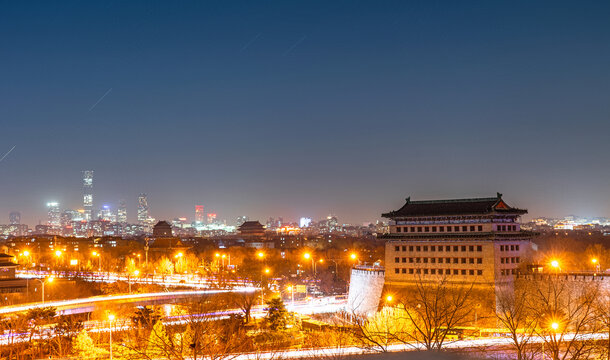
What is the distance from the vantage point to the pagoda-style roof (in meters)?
52.6

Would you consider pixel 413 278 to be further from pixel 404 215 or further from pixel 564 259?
pixel 564 259

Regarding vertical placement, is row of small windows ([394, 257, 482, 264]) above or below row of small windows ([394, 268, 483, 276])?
above

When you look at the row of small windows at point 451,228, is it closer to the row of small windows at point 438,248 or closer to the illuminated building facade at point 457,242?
the illuminated building facade at point 457,242

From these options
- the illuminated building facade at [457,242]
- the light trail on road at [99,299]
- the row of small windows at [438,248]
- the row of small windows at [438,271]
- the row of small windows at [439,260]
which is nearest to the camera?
the illuminated building facade at [457,242]

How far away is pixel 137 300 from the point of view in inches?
2368

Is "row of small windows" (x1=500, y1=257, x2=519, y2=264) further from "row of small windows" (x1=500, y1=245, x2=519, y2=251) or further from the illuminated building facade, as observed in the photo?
"row of small windows" (x1=500, y1=245, x2=519, y2=251)

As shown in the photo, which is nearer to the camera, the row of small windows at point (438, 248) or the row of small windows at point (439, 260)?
the row of small windows at point (439, 260)

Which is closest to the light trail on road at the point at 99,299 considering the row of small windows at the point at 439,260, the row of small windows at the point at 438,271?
the row of small windows at the point at 438,271

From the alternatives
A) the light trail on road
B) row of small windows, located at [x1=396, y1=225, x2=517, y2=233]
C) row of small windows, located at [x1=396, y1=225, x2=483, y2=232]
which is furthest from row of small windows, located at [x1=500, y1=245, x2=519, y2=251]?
the light trail on road

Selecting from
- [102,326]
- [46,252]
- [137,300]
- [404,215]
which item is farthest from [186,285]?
[46,252]

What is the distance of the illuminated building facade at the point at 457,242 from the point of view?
52.0 meters

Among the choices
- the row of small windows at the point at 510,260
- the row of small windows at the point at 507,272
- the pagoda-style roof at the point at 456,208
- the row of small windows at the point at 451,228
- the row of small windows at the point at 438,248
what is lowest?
the row of small windows at the point at 507,272

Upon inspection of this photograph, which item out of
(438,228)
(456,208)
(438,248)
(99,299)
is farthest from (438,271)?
(99,299)

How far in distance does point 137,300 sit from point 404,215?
961 inches
